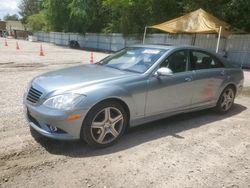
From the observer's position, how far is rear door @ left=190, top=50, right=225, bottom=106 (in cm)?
552

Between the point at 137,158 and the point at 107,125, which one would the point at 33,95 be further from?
the point at 137,158

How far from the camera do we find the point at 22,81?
9320 millimetres

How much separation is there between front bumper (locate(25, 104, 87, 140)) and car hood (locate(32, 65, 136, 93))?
0.33m

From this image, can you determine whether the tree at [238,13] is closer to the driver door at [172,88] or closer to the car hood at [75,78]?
the driver door at [172,88]

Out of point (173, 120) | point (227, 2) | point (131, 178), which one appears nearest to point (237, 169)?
point (131, 178)

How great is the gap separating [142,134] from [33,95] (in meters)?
1.90

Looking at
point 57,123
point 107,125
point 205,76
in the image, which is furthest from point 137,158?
point 205,76

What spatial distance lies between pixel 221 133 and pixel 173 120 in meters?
0.96

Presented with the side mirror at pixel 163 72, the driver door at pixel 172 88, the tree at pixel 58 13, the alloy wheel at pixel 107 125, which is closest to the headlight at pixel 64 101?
the alloy wheel at pixel 107 125

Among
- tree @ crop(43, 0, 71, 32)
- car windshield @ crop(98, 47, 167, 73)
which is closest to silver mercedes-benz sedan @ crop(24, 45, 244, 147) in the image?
car windshield @ crop(98, 47, 167, 73)

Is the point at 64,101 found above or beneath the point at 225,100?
above

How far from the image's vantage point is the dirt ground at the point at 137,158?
3.42 metres

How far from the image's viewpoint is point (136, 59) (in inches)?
201

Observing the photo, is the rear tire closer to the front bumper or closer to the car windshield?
the car windshield
